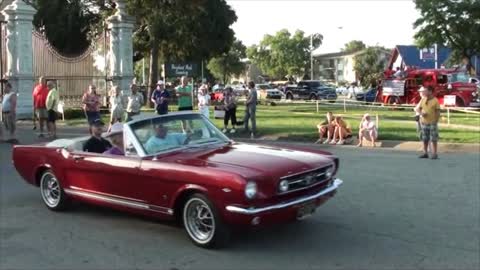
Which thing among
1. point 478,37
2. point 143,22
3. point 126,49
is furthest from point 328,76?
point 126,49

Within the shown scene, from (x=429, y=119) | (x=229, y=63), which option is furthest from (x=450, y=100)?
(x=229, y=63)

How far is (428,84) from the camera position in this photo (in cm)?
3050

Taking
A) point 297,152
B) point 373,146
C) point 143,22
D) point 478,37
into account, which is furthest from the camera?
point 478,37

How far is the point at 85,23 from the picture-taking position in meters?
43.5

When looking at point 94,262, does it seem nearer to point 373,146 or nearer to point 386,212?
point 386,212

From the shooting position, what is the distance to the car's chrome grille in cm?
623

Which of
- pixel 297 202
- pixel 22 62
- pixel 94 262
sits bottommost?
pixel 94 262

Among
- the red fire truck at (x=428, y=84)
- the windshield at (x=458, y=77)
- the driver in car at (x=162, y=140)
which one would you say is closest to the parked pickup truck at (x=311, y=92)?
the red fire truck at (x=428, y=84)

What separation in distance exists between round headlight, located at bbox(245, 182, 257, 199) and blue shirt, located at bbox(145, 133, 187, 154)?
1.50 meters

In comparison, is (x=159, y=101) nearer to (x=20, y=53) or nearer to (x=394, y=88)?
(x=20, y=53)

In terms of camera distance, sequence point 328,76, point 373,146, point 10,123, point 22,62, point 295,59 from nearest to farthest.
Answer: point 373,146
point 10,123
point 22,62
point 295,59
point 328,76

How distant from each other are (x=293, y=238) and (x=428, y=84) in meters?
25.6

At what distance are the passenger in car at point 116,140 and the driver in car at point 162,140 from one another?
48 cm

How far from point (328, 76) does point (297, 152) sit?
149 metres
